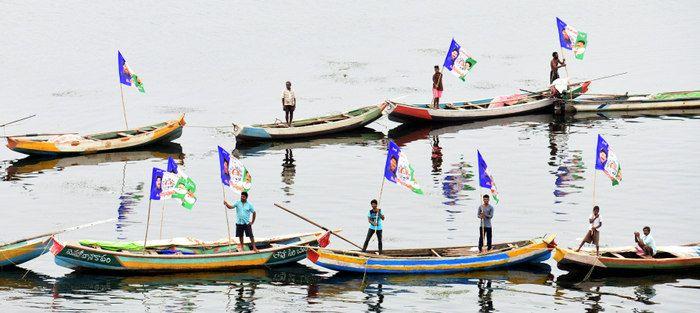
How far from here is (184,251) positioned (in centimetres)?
4019

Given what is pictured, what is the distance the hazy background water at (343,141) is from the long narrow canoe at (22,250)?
52 cm

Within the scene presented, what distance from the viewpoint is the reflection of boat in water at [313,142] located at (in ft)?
185

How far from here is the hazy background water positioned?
38.5 metres

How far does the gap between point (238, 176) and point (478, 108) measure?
22768mm

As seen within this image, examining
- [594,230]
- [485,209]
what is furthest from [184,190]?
[594,230]

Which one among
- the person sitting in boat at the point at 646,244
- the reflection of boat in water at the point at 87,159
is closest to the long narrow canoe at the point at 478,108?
the reflection of boat in water at the point at 87,159

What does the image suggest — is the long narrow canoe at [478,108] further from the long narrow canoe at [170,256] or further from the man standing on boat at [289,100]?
the long narrow canoe at [170,256]

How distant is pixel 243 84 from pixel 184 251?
32.3 meters

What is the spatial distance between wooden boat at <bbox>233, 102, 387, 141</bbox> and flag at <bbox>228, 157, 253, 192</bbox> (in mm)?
15483

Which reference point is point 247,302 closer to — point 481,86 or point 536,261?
point 536,261

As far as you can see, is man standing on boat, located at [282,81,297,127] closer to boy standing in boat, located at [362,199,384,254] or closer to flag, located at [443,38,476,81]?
flag, located at [443,38,476,81]

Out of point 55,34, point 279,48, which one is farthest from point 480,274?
point 55,34

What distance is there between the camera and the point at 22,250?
3931cm

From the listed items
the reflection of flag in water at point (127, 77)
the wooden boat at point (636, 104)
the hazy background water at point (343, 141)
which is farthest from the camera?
the wooden boat at point (636, 104)
